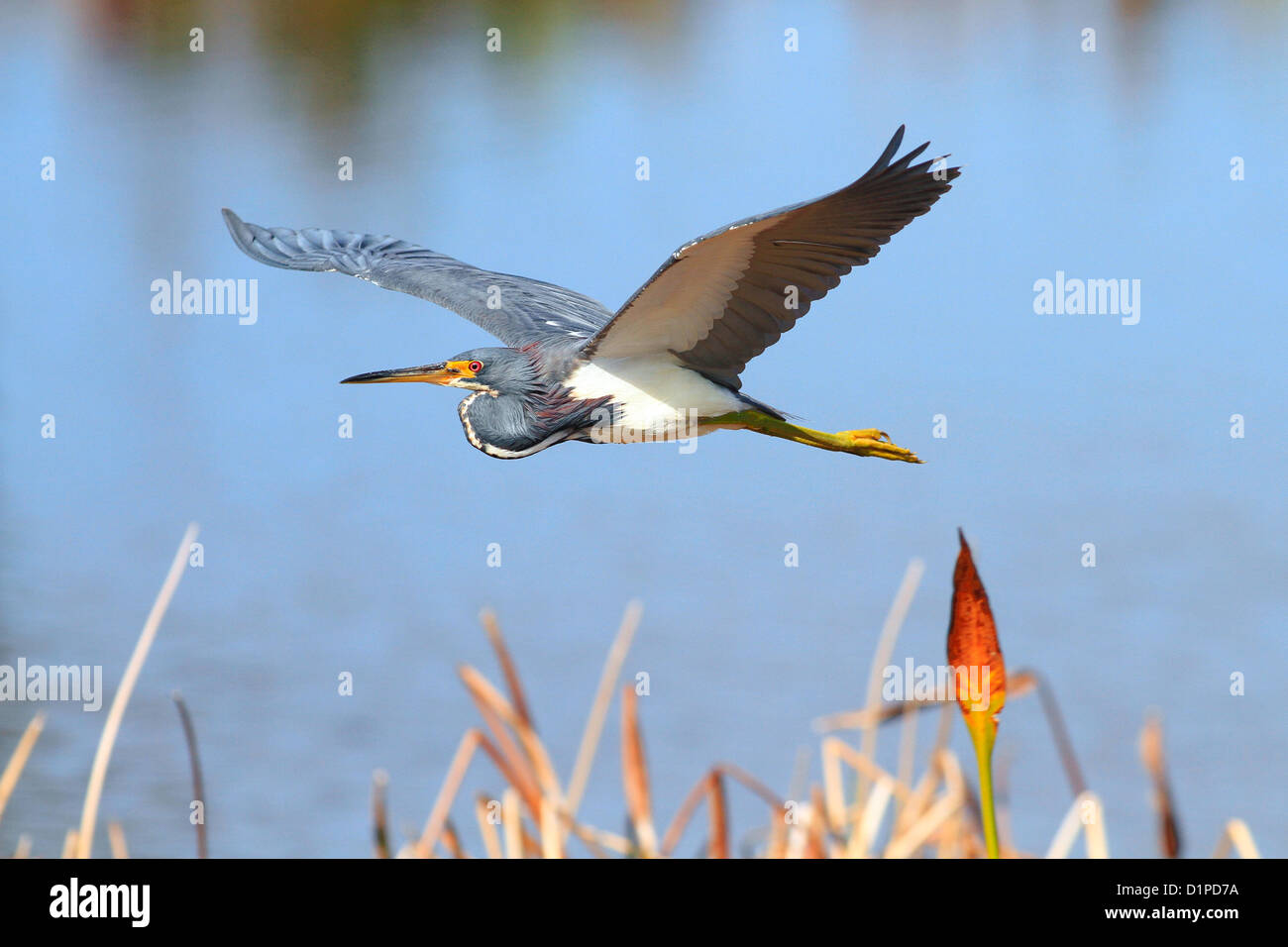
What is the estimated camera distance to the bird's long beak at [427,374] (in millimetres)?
3676

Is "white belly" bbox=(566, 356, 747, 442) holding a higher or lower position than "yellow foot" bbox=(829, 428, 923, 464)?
higher

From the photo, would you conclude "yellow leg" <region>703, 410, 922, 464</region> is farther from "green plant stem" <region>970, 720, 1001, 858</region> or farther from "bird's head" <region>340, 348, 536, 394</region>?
"green plant stem" <region>970, 720, 1001, 858</region>

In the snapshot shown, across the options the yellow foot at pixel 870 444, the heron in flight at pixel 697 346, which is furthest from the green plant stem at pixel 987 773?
the yellow foot at pixel 870 444

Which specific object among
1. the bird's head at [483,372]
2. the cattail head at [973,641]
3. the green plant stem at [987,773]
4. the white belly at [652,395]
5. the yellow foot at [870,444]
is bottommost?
the green plant stem at [987,773]

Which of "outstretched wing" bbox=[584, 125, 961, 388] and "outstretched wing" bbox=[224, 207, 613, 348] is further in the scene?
"outstretched wing" bbox=[224, 207, 613, 348]

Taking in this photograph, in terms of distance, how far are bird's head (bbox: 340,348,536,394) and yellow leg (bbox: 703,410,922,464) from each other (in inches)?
18.4

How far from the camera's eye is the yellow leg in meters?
3.37

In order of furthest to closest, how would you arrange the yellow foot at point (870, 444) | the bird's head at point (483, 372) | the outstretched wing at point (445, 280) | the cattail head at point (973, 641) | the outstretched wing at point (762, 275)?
the outstretched wing at point (445, 280), the bird's head at point (483, 372), the yellow foot at point (870, 444), the outstretched wing at point (762, 275), the cattail head at point (973, 641)

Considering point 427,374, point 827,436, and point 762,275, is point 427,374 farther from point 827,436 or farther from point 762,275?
point 827,436

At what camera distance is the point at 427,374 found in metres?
3.72

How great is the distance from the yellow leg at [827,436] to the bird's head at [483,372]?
47 cm

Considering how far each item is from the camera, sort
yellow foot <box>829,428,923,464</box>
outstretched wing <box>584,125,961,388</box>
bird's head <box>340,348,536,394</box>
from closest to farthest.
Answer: outstretched wing <box>584,125,961,388</box> < yellow foot <box>829,428,923,464</box> < bird's head <box>340,348,536,394</box>

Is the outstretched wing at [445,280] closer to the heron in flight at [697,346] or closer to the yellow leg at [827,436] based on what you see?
the heron in flight at [697,346]

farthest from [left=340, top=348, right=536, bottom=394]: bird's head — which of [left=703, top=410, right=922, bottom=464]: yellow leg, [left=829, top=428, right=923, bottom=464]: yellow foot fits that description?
[left=829, top=428, right=923, bottom=464]: yellow foot
